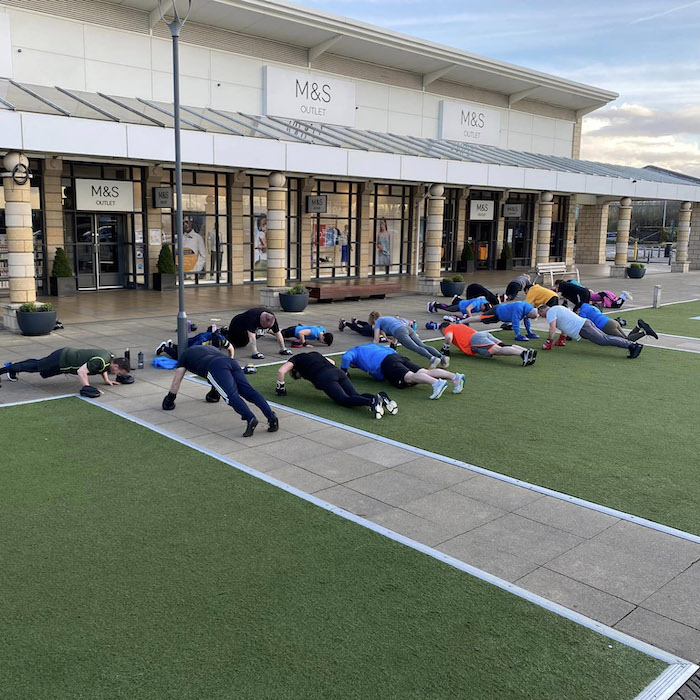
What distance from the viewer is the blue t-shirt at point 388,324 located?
1293 cm

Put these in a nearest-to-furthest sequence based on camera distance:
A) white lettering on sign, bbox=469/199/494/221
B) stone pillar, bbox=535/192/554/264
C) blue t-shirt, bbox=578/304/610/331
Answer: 1. blue t-shirt, bbox=578/304/610/331
2. stone pillar, bbox=535/192/554/264
3. white lettering on sign, bbox=469/199/494/221

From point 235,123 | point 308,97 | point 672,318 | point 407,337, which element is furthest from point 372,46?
point 407,337

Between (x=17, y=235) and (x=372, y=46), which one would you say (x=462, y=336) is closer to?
(x=17, y=235)

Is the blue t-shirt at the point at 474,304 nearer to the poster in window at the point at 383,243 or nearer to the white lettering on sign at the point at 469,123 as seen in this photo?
the poster in window at the point at 383,243

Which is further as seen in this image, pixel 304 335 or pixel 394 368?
pixel 304 335

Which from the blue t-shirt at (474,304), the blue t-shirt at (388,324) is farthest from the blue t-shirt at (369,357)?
the blue t-shirt at (474,304)

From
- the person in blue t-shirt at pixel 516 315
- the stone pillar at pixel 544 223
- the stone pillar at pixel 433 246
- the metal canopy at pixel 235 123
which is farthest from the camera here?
the stone pillar at pixel 544 223

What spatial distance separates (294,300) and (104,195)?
8.67 meters

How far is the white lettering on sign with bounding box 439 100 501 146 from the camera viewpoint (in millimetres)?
32219

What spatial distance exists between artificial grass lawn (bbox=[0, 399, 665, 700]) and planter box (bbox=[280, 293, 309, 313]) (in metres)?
13.0

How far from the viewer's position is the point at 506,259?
37781mm

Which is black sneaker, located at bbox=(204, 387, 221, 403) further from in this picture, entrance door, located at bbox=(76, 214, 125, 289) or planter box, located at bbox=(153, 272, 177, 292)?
entrance door, located at bbox=(76, 214, 125, 289)

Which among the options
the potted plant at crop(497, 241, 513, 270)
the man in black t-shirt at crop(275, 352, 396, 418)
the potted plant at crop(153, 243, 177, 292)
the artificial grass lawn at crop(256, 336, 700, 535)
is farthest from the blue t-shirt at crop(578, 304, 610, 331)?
the potted plant at crop(497, 241, 513, 270)

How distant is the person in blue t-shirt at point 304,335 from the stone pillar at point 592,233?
106ft
